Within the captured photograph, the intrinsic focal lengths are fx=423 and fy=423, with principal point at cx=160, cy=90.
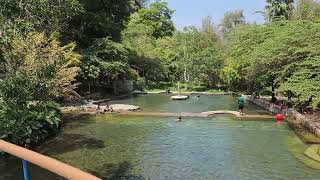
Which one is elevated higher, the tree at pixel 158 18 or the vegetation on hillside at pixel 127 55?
the tree at pixel 158 18

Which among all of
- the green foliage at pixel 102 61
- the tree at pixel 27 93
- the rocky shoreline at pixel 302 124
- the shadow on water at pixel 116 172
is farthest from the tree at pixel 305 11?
the shadow on water at pixel 116 172

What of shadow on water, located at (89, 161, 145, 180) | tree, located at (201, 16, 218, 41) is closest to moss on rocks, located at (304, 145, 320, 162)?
shadow on water, located at (89, 161, 145, 180)

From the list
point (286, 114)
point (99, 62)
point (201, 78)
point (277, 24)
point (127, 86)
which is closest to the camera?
point (286, 114)

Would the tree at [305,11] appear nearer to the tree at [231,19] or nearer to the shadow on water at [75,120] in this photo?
the shadow on water at [75,120]

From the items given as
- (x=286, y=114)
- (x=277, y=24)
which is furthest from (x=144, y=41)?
(x=286, y=114)

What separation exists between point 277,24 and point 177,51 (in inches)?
1174

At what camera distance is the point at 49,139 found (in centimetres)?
2003

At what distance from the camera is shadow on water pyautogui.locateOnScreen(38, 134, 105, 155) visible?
17.6 meters

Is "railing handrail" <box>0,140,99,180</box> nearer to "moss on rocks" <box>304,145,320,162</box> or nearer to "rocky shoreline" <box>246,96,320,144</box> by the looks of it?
"moss on rocks" <box>304,145,320,162</box>

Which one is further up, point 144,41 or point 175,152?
point 144,41

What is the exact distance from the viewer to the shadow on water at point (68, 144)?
57.7 feet

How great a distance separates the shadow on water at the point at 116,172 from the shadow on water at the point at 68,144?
3161 millimetres

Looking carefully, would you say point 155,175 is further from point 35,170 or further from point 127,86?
point 127,86

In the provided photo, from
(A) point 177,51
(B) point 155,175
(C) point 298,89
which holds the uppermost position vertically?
(A) point 177,51
